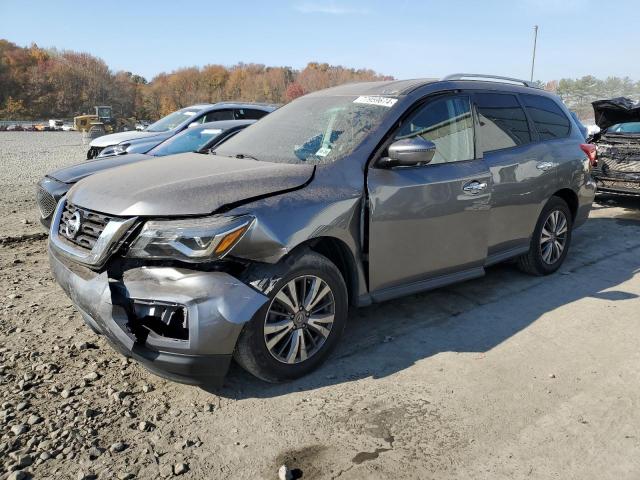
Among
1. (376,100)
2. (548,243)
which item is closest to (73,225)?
(376,100)

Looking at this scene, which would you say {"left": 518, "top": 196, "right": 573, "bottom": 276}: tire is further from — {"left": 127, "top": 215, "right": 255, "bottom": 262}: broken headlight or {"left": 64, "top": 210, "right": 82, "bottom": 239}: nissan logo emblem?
{"left": 64, "top": 210, "right": 82, "bottom": 239}: nissan logo emblem

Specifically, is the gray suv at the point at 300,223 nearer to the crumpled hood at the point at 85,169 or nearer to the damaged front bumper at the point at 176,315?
the damaged front bumper at the point at 176,315

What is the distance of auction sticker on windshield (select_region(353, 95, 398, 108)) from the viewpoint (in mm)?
3895

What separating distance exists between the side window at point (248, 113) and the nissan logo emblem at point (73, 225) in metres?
7.97

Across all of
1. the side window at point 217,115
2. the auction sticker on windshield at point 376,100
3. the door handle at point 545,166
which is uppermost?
the auction sticker on windshield at point 376,100

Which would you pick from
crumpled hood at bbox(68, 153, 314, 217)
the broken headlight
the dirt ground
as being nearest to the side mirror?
crumpled hood at bbox(68, 153, 314, 217)

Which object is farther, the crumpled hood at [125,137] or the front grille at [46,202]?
the crumpled hood at [125,137]

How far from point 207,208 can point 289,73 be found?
114 m

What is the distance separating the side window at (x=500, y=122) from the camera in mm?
4453

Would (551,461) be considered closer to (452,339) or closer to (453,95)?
(452,339)

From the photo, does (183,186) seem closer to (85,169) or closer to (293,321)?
(293,321)

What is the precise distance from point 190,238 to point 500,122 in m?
3.15

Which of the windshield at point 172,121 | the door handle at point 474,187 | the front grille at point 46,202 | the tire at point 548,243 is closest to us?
the door handle at point 474,187

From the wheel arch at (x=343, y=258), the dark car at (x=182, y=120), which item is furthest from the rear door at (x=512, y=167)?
the dark car at (x=182, y=120)
